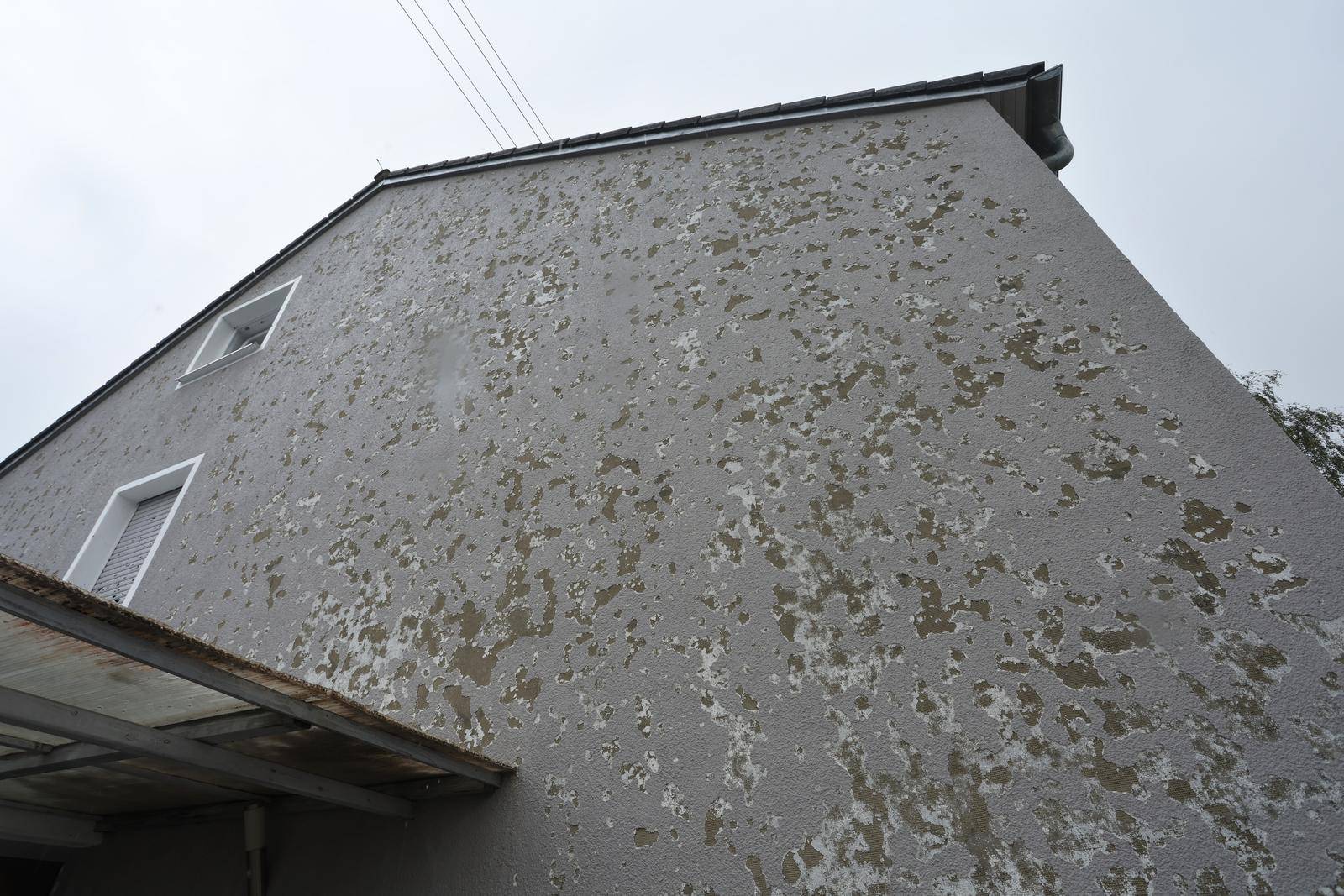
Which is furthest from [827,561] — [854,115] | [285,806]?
[854,115]

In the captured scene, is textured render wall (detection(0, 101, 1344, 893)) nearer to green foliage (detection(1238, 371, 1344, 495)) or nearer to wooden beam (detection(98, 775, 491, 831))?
wooden beam (detection(98, 775, 491, 831))

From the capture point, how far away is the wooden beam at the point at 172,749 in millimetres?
1688

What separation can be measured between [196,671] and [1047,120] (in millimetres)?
4793

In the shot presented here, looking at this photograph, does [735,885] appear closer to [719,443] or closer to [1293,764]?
[1293,764]

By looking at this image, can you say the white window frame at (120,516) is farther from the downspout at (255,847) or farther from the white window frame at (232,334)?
the downspout at (255,847)

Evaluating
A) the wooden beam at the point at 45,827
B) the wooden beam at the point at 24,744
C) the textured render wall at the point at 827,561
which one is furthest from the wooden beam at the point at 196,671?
the wooden beam at the point at 45,827

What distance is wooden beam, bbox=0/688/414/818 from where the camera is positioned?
5.54 feet

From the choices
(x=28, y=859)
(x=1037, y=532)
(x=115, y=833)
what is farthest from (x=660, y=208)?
(x=28, y=859)

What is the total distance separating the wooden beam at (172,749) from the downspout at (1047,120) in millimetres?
4462

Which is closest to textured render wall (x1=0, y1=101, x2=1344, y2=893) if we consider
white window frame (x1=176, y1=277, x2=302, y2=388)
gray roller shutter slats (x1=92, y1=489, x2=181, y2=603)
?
gray roller shutter slats (x1=92, y1=489, x2=181, y2=603)

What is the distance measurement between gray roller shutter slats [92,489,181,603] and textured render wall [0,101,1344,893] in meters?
0.61

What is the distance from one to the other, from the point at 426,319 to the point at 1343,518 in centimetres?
495

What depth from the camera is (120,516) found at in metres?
5.66

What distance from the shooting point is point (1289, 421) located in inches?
328
